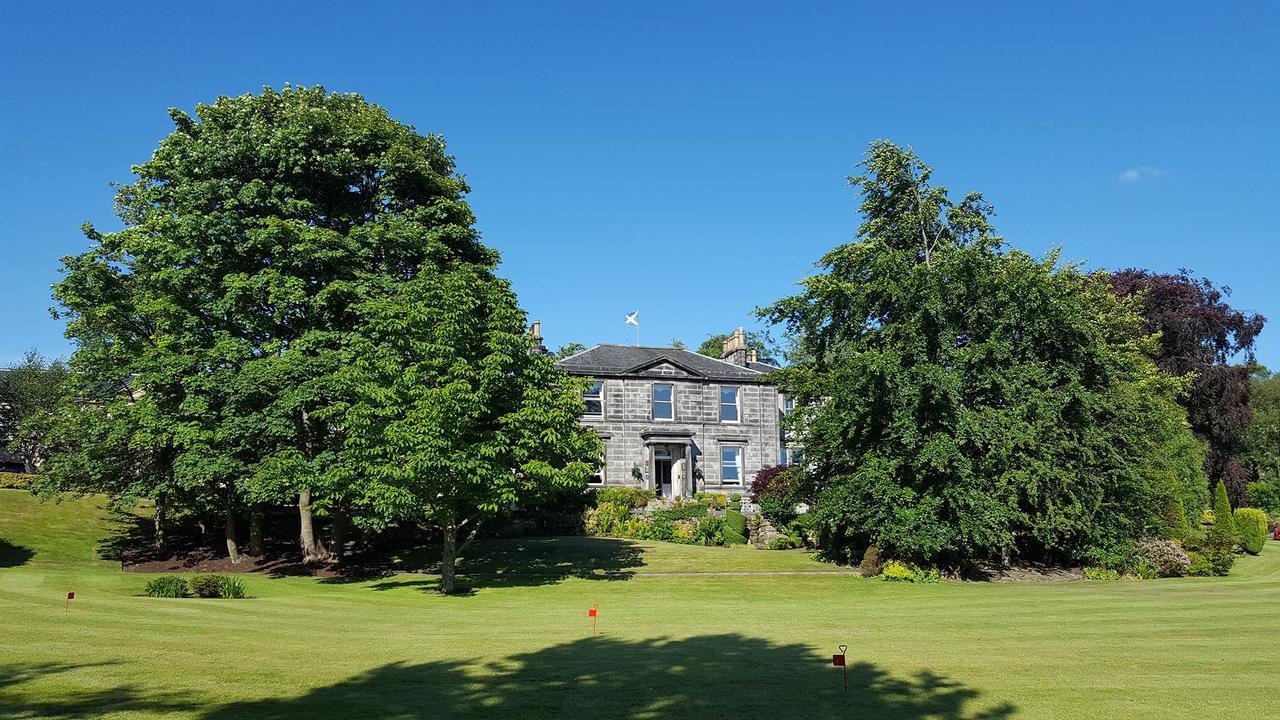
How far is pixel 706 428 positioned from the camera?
5247cm

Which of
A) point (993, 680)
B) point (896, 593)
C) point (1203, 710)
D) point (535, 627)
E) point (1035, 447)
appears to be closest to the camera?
point (1203, 710)

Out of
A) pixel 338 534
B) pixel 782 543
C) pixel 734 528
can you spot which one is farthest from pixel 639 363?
pixel 338 534

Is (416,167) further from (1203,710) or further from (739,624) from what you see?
(1203,710)

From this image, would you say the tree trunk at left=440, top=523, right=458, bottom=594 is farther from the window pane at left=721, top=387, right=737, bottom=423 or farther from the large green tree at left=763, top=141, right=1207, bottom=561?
the window pane at left=721, top=387, right=737, bottom=423

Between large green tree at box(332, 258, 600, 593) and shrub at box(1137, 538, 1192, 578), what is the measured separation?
21586 mm

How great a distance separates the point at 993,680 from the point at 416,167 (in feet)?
88.3

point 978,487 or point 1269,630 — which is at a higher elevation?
point 978,487

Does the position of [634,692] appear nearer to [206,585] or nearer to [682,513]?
[206,585]

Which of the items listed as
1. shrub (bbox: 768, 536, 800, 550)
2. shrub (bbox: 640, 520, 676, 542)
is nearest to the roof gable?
shrub (bbox: 640, 520, 676, 542)

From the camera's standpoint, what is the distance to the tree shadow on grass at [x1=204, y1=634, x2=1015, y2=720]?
10.3 meters

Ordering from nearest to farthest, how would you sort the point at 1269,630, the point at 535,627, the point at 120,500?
the point at 1269,630
the point at 535,627
the point at 120,500

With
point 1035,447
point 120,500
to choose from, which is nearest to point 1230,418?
point 1035,447

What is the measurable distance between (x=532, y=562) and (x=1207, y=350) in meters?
43.9

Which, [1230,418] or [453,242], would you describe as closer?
[453,242]
